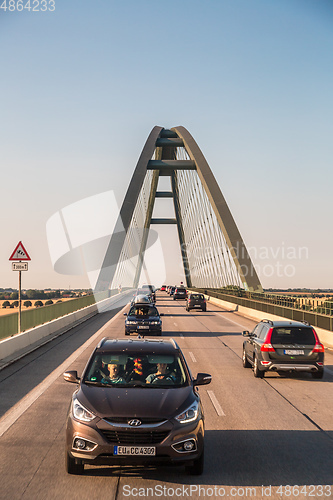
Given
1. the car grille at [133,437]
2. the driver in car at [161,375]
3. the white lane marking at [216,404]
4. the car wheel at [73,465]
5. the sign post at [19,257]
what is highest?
the sign post at [19,257]

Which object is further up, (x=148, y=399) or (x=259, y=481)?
(x=148, y=399)

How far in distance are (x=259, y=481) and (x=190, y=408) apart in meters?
1.01

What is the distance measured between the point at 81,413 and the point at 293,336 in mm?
8652

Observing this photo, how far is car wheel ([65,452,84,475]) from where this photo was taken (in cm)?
625

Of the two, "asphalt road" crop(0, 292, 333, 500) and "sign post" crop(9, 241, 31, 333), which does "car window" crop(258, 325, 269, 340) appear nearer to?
"asphalt road" crop(0, 292, 333, 500)

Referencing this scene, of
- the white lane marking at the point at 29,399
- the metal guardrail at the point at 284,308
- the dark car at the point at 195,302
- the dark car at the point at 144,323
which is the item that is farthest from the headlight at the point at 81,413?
the dark car at the point at 195,302

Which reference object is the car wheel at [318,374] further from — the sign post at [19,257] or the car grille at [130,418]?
the sign post at [19,257]

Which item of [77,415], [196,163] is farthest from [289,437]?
[196,163]

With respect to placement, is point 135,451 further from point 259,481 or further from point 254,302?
point 254,302

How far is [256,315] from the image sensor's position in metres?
37.4

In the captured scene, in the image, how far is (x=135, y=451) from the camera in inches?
237

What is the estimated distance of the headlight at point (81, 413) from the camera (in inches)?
247

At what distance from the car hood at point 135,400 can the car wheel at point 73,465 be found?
0.53 meters

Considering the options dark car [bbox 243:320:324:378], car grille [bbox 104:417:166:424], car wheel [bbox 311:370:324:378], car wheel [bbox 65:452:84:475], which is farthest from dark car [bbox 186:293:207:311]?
car grille [bbox 104:417:166:424]
